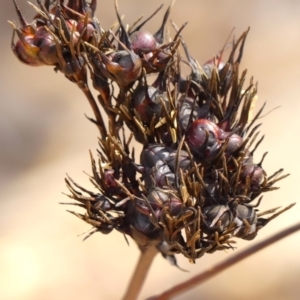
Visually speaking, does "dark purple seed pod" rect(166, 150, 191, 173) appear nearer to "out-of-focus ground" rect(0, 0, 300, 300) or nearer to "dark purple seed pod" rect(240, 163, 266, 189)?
"dark purple seed pod" rect(240, 163, 266, 189)

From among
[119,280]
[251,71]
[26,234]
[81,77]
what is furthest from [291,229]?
[251,71]

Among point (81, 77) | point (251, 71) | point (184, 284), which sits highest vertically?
point (251, 71)

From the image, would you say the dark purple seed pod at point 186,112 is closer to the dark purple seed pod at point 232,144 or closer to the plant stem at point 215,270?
the dark purple seed pod at point 232,144

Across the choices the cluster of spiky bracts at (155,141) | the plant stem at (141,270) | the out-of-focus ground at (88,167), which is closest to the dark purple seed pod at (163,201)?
the cluster of spiky bracts at (155,141)

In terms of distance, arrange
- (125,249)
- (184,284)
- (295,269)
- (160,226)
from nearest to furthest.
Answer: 1. (160,226)
2. (184,284)
3. (295,269)
4. (125,249)

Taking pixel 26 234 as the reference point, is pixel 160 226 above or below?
below

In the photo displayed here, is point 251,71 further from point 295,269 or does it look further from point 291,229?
point 291,229

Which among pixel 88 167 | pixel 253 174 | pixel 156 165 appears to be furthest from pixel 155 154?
pixel 88 167

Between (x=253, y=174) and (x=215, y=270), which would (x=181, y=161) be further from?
(x=215, y=270)
